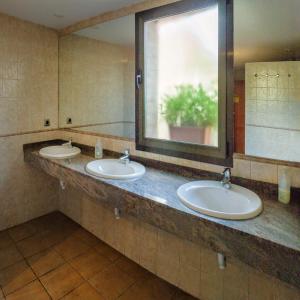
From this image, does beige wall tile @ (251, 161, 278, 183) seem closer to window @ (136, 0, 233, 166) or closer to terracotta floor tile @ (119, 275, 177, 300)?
window @ (136, 0, 233, 166)

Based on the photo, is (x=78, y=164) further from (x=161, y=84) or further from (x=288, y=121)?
(x=288, y=121)

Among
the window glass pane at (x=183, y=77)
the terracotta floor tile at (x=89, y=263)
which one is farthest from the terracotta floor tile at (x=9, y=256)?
the window glass pane at (x=183, y=77)

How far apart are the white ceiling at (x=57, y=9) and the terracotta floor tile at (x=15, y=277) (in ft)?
7.44

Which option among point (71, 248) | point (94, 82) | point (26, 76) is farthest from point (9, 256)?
point (94, 82)

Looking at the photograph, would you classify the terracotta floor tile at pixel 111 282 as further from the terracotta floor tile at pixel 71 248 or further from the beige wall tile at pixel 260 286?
the beige wall tile at pixel 260 286

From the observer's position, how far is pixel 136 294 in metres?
1.72

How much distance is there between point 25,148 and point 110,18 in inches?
64.2

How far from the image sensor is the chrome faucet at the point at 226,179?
1420mm

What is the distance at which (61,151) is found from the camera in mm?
2479

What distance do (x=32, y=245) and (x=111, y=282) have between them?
95 cm

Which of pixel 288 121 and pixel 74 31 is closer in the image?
pixel 288 121

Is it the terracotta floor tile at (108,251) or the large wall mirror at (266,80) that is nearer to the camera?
the large wall mirror at (266,80)

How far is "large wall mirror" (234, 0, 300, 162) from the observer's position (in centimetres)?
132

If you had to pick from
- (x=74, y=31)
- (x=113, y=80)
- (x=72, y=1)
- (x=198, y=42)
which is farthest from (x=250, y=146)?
(x=74, y=31)
